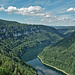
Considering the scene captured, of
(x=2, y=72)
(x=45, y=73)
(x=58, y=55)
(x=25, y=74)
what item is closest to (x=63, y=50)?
(x=58, y=55)

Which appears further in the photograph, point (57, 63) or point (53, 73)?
point (57, 63)

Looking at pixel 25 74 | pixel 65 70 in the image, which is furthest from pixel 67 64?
pixel 25 74

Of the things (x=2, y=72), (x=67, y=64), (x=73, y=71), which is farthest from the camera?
(x=67, y=64)

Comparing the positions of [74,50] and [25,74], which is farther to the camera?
[74,50]

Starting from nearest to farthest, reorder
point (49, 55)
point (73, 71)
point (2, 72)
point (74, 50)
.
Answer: point (2, 72) → point (73, 71) → point (74, 50) → point (49, 55)

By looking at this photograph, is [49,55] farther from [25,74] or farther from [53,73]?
[25,74]

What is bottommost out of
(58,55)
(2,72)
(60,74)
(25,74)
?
(60,74)

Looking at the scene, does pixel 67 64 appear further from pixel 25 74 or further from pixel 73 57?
pixel 25 74

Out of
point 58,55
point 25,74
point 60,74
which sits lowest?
point 60,74

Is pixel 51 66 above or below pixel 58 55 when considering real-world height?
below

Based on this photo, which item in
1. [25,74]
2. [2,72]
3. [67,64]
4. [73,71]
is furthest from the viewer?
[67,64]
